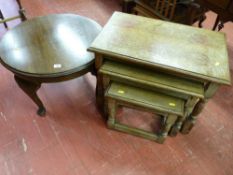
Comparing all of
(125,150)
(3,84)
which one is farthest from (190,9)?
Answer: (3,84)

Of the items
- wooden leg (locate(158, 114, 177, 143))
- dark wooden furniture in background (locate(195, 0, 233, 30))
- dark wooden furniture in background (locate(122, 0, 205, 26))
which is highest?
dark wooden furniture in background (locate(195, 0, 233, 30))

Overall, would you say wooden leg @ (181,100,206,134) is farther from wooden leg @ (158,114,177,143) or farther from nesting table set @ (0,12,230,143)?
wooden leg @ (158,114,177,143)

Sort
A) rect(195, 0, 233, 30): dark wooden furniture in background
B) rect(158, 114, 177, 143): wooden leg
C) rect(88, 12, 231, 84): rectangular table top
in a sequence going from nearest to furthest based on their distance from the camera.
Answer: rect(88, 12, 231, 84): rectangular table top < rect(158, 114, 177, 143): wooden leg < rect(195, 0, 233, 30): dark wooden furniture in background

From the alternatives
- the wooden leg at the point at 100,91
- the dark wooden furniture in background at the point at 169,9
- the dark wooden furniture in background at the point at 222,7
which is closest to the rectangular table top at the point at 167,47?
the wooden leg at the point at 100,91

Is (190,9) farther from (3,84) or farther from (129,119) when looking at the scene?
(3,84)

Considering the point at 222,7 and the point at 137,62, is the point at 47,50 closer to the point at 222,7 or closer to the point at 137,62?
the point at 137,62

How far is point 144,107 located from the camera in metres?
1.13

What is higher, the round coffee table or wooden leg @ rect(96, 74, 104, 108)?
the round coffee table

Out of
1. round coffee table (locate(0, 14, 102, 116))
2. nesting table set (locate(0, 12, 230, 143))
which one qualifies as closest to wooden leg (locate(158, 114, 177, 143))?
nesting table set (locate(0, 12, 230, 143))

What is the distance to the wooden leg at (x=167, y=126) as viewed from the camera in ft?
3.80

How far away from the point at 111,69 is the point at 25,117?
909mm

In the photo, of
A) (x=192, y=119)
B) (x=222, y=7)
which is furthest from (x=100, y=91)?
(x=222, y=7)

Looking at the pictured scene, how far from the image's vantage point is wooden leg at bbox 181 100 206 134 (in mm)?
1174

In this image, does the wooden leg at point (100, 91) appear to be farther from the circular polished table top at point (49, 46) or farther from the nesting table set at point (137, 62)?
the circular polished table top at point (49, 46)
